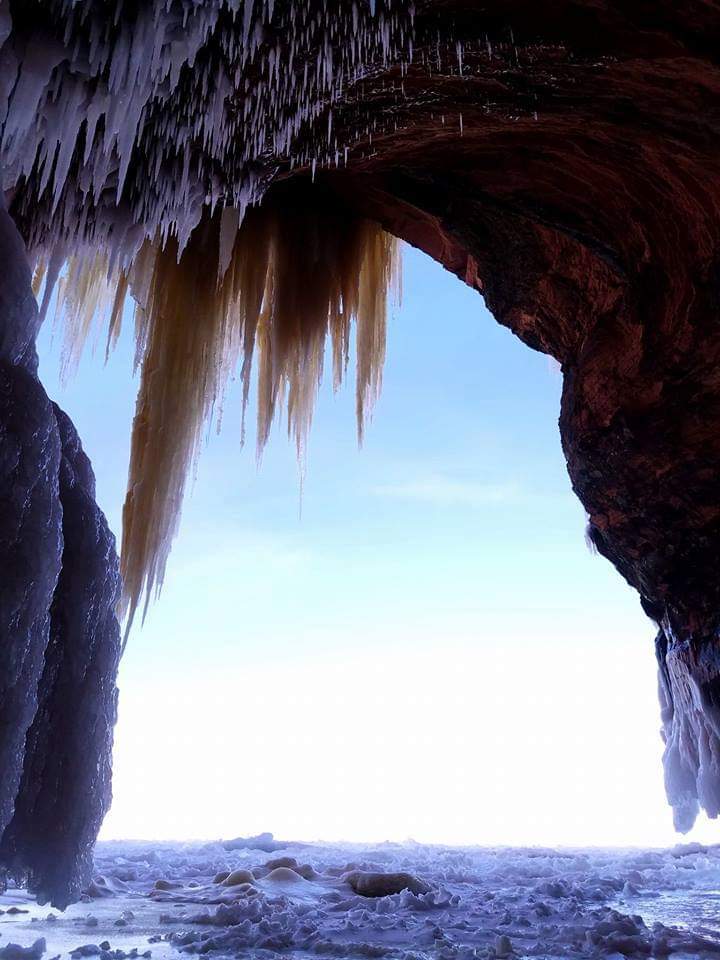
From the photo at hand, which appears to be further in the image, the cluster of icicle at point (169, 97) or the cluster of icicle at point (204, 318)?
the cluster of icicle at point (204, 318)

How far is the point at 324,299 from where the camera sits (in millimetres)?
4832

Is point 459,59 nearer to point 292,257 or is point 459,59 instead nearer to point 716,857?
point 292,257

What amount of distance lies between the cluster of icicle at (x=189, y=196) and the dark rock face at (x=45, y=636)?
0.71 m

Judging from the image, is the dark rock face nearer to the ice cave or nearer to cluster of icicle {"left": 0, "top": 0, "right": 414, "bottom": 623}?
the ice cave

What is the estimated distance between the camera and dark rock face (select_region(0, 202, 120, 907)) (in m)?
2.04

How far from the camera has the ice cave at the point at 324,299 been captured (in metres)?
2.41

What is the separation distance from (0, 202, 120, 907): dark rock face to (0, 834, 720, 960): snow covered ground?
34cm

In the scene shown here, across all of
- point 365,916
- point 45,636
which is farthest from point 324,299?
point 365,916

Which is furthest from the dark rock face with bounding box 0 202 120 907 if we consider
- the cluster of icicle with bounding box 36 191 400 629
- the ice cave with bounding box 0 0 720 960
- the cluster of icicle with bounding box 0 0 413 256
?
the cluster of icicle with bounding box 36 191 400 629

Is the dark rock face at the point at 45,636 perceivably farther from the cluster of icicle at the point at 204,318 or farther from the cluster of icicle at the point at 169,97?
the cluster of icicle at the point at 204,318

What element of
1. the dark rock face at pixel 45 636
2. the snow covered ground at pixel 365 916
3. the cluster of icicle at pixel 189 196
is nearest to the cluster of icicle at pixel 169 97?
the cluster of icicle at pixel 189 196

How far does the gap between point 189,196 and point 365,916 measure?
3.46 m

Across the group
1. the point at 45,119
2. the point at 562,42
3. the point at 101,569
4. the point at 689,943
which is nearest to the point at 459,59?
the point at 562,42

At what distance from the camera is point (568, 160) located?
3666 mm
